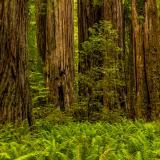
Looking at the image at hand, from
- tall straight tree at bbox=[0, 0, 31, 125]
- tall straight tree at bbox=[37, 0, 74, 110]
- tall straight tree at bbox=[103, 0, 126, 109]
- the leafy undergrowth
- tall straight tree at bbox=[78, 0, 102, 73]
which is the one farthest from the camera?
tall straight tree at bbox=[78, 0, 102, 73]

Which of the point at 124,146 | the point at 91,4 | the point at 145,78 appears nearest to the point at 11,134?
the point at 124,146

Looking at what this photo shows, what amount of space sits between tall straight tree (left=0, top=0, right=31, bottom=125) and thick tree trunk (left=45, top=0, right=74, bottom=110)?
4922 mm

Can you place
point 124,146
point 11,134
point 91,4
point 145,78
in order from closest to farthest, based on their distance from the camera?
1. point 124,146
2. point 11,134
3. point 145,78
4. point 91,4

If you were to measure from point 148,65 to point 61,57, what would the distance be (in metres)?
2.55

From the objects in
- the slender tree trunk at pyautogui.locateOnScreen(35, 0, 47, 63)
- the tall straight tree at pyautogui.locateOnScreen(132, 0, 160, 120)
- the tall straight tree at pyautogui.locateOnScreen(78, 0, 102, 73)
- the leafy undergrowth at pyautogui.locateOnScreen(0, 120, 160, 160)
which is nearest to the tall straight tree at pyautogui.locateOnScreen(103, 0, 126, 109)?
the tall straight tree at pyautogui.locateOnScreen(132, 0, 160, 120)

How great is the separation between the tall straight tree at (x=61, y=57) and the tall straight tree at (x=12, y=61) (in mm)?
4922

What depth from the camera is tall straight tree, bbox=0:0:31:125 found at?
7.14 meters

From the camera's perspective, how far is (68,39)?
42.1ft

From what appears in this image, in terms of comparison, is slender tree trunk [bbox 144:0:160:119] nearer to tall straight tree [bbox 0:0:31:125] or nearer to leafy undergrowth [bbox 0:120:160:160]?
leafy undergrowth [bbox 0:120:160:160]

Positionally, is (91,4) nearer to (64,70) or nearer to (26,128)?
(64,70)

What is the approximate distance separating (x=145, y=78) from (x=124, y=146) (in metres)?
7.68

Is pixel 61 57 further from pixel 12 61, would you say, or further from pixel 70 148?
pixel 70 148

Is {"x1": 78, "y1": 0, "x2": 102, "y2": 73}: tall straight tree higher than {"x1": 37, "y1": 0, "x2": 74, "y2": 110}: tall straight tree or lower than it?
higher

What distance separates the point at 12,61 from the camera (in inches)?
284
